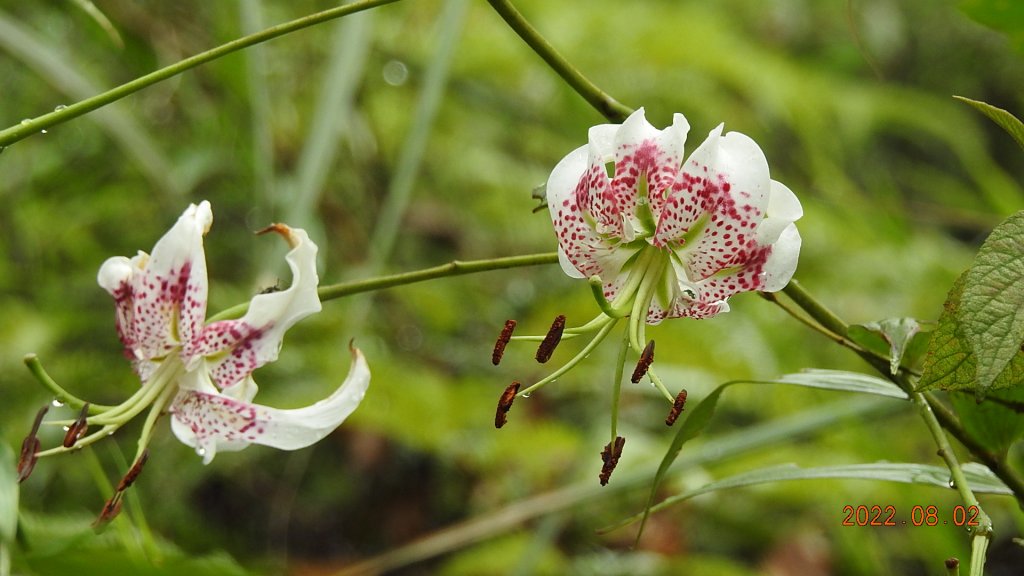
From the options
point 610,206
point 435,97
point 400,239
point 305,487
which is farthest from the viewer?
point 400,239

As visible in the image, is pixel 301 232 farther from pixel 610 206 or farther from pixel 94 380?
pixel 94 380

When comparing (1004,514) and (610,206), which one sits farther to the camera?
(1004,514)

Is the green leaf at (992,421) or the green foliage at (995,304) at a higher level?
the green foliage at (995,304)

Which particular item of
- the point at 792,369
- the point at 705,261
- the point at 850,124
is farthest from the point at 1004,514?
the point at 705,261

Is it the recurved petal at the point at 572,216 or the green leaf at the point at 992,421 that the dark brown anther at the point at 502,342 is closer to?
the recurved petal at the point at 572,216

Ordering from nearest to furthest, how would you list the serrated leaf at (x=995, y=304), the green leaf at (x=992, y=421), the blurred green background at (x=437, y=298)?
the serrated leaf at (x=995, y=304), the green leaf at (x=992, y=421), the blurred green background at (x=437, y=298)

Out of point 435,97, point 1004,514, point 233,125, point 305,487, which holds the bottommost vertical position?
point 1004,514

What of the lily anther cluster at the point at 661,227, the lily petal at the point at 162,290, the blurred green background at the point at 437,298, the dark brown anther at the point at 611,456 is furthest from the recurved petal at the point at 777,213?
the blurred green background at the point at 437,298
